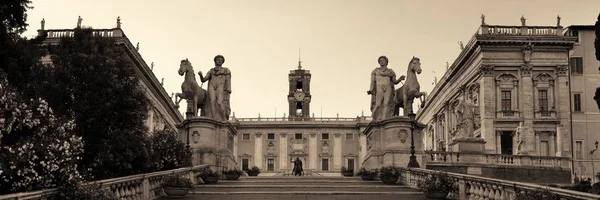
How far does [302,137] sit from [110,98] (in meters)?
88.1

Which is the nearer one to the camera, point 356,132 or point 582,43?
point 582,43

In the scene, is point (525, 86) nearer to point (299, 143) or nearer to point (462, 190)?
point (462, 190)

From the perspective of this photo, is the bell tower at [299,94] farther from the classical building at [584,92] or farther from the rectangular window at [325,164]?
the classical building at [584,92]

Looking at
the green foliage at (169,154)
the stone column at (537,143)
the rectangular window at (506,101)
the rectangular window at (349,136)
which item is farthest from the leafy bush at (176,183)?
the rectangular window at (349,136)

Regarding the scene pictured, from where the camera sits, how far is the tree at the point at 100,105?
26484 mm

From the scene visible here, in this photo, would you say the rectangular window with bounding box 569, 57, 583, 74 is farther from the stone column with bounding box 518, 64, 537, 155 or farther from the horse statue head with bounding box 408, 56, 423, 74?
the horse statue head with bounding box 408, 56, 423, 74

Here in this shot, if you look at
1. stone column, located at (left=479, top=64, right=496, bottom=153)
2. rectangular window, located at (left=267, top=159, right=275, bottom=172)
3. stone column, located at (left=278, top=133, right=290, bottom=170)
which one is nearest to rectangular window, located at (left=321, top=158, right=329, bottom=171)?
stone column, located at (left=278, top=133, right=290, bottom=170)

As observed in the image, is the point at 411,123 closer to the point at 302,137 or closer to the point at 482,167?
the point at 482,167

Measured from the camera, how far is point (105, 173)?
26125 mm

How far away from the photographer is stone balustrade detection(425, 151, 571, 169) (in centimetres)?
4044

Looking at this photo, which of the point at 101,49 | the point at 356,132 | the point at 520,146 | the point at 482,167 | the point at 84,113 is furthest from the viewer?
the point at 356,132

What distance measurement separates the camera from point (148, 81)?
72875mm

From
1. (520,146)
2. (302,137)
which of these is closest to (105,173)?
(520,146)

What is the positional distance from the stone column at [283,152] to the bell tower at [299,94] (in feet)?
21.4
